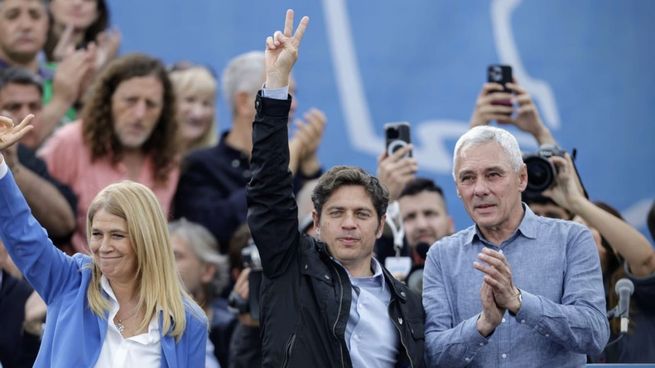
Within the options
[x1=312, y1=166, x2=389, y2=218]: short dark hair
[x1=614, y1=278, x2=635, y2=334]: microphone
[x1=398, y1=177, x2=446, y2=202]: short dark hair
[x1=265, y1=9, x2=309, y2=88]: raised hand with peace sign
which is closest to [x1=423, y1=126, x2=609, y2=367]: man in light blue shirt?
[x1=312, y1=166, x2=389, y2=218]: short dark hair

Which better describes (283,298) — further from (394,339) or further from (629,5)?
(629,5)

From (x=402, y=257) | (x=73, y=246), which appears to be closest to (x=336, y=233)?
(x=402, y=257)

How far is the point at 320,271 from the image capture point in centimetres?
479

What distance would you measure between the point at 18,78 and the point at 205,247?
4.22 feet

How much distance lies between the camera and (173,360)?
15.5 feet

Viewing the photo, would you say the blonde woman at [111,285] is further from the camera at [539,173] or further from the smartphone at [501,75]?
the smartphone at [501,75]

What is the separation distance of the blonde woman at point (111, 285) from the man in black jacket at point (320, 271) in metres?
0.33

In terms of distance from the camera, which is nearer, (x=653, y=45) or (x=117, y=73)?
(x=117, y=73)

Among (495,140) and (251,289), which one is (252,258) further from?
(495,140)

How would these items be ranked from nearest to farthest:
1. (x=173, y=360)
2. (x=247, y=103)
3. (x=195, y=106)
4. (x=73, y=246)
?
(x=173, y=360) → (x=73, y=246) → (x=247, y=103) → (x=195, y=106)

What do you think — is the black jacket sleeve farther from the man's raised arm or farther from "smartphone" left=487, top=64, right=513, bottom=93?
"smartphone" left=487, top=64, right=513, bottom=93

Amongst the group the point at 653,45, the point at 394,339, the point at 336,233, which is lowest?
the point at 394,339

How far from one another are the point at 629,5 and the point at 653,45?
0.28 m

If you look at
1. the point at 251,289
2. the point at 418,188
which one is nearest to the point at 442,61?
the point at 418,188
